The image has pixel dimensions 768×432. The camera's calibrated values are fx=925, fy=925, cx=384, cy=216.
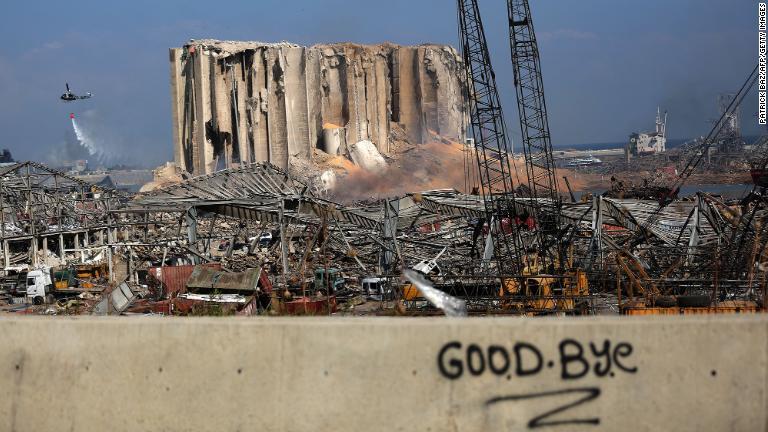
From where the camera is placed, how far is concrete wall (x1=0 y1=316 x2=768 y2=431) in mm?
5754

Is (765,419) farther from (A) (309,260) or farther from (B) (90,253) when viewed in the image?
(B) (90,253)

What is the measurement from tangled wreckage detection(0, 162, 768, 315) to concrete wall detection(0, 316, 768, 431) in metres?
7.71

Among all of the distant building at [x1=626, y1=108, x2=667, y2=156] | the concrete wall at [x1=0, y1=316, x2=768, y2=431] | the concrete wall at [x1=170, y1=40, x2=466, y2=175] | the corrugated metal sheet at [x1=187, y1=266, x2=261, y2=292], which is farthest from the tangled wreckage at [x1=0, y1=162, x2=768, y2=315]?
the distant building at [x1=626, y1=108, x2=667, y2=156]

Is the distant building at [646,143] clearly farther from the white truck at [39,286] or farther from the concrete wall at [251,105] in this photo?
the white truck at [39,286]

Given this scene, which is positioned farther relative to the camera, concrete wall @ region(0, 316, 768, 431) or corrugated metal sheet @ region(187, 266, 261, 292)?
corrugated metal sheet @ region(187, 266, 261, 292)

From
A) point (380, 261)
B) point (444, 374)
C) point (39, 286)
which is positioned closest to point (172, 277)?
point (39, 286)

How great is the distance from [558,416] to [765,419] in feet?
4.18

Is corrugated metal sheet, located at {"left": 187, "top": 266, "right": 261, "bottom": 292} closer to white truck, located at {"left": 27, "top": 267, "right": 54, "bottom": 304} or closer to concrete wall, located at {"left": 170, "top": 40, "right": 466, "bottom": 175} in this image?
white truck, located at {"left": 27, "top": 267, "right": 54, "bottom": 304}

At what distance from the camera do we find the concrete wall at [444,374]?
5.75 metres

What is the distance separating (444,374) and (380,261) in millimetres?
25260

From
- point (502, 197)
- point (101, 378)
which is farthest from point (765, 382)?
point (502, 197)

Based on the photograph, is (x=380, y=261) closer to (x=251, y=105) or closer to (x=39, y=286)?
(x=39, y=286)

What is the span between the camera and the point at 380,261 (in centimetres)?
3108

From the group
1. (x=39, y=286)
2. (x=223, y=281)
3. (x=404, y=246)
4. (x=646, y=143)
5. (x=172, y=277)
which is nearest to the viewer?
(x=223, y=281)
